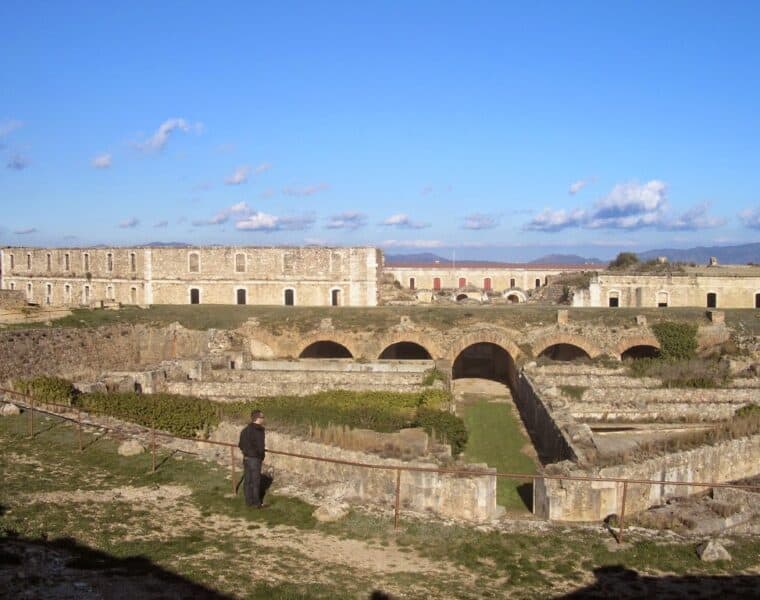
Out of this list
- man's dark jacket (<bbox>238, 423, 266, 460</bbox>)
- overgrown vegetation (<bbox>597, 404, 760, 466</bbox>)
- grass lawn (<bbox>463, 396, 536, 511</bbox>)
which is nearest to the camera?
man's dark jacket (<bbox>238, 423, 266, 460</bbox>)

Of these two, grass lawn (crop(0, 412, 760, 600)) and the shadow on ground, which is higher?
grass lawn (crop(0, 412, 760, 600))

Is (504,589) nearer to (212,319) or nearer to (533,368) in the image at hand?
(533,368)

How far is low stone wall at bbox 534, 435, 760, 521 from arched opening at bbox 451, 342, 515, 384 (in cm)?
1240

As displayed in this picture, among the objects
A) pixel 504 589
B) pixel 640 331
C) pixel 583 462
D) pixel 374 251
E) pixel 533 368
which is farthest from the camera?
pixel 374 251

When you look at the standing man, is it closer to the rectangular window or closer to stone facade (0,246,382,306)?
stone facade (0,246,382,306)

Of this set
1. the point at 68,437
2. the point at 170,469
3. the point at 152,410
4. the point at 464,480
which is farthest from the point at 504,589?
the point at 152,410

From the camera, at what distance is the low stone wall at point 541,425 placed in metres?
13.9

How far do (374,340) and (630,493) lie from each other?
55.2 feet

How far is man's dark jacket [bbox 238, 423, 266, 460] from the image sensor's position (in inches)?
359

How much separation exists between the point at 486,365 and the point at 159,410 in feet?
65.6

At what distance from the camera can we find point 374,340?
1075 inches

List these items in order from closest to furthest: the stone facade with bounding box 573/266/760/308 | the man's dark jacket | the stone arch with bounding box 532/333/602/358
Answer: the man's dark jacket → the stone arch with bounding box 532/333/602/358 → the stone facade with bounding box 573/266/760/308

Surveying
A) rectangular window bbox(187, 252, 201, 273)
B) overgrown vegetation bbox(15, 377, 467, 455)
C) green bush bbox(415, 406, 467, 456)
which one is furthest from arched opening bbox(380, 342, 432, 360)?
green bush bbox(415, 406, 467, 456)

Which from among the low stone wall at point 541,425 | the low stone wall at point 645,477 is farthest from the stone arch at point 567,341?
the low stone wall at point 645,477
